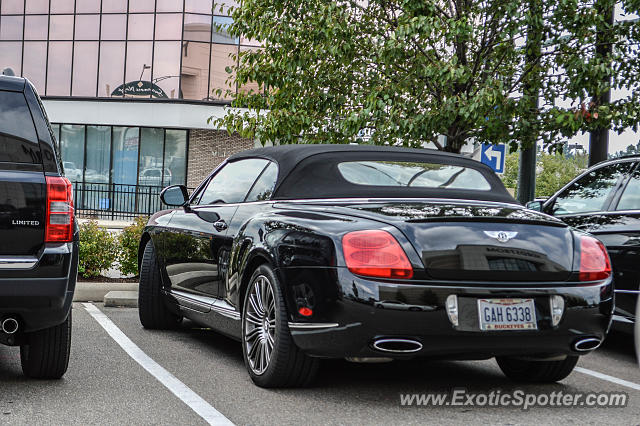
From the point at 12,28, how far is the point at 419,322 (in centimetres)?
3580

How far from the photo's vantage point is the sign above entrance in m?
34.2

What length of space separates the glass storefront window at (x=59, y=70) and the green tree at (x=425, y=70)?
78.5ft

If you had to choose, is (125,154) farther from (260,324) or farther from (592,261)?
(592,261)

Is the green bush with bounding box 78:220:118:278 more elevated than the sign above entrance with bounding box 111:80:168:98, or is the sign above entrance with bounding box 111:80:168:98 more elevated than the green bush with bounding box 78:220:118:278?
the sign above entrance with bounding box 111:80:168:98

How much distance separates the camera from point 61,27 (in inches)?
1411

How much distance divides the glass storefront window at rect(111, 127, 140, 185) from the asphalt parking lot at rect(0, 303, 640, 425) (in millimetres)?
28800

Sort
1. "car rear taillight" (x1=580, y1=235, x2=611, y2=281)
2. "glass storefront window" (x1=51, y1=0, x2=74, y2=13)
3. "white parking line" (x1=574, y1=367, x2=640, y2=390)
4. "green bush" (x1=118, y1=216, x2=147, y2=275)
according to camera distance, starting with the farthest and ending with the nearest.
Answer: "glass storefront window" (x1=51, y1=0, x2=74, y2=13)
"green bush" (x1=118, y1=216, x2=147, y2=275)
"white parking line" (x1=574, y1=367, x2=640, y2=390)
"car rear taillight" (x1=580, y1=235, x2=611, y2=281)

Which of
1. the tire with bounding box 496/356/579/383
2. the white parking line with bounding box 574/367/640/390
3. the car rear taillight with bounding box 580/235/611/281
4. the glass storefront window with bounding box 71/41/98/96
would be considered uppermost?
the glass storefront window with bounding box 71/41/98/96

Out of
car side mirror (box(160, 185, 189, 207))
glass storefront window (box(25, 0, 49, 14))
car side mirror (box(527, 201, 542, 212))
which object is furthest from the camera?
glass storefront window (box(25, 0, 49, 14))

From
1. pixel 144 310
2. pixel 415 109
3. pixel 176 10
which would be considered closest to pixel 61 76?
pixel 176 10

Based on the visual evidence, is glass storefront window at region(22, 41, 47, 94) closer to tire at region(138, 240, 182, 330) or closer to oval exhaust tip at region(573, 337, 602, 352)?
tire at region(138, 240, 182, 330)

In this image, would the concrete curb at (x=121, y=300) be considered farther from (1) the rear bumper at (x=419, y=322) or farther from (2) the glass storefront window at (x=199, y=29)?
(2) the glass storefront window at (x=199, y=29)

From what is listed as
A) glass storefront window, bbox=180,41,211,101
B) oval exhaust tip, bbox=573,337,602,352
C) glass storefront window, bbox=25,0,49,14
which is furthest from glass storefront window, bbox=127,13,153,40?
oval exhaust tip, bbox=573,337,602,352

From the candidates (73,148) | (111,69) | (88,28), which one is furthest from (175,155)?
(88,28)
